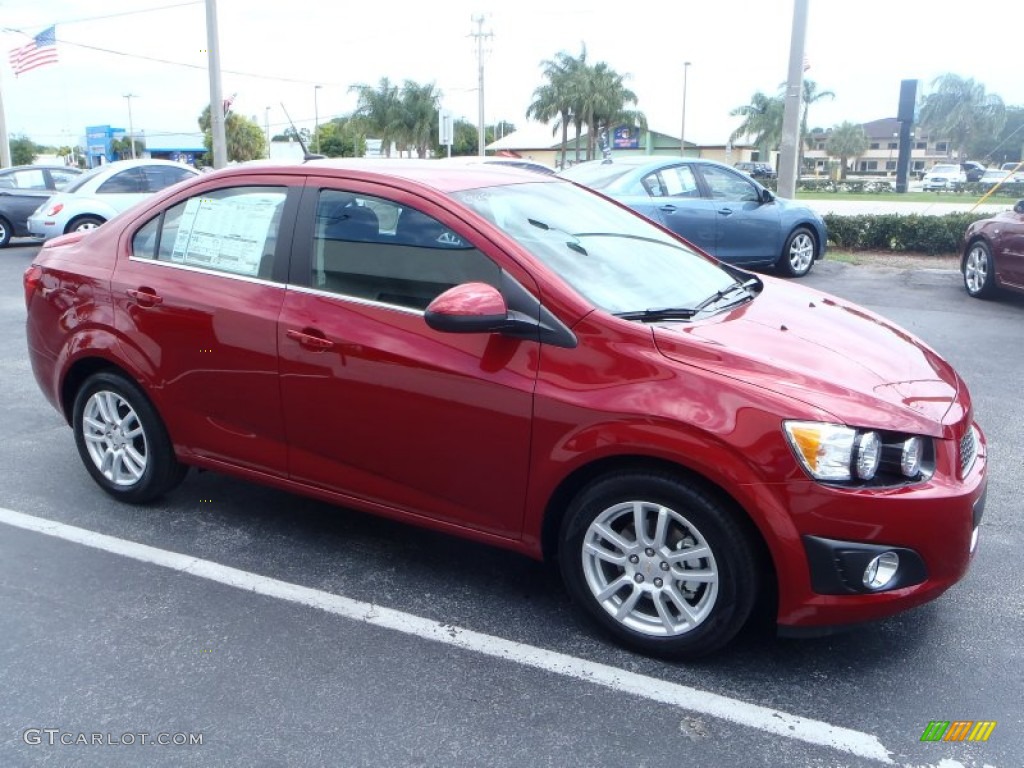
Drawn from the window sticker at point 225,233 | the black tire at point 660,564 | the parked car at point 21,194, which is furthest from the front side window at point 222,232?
the parked car at point 21,194

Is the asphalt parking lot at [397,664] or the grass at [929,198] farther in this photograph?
the grass at [929,198]

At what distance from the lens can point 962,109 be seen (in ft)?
193

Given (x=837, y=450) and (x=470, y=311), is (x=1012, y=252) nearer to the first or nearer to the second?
(x=837, y=450)

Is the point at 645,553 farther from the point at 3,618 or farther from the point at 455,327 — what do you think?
the point at 3,618

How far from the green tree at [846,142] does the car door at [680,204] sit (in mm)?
72686

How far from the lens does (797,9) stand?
A: 50.0 ft

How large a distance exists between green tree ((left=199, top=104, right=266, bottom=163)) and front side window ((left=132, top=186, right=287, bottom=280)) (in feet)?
221

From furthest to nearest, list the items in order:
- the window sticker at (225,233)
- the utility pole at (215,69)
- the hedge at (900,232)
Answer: the utility pole at (215,69) → the hedge at (900,232) → the window sticker at (225,233)

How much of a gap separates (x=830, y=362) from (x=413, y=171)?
1829mm

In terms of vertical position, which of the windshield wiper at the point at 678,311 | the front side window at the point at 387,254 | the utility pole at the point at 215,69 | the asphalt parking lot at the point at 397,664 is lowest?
the asphalt parking lot at the point at 397,664

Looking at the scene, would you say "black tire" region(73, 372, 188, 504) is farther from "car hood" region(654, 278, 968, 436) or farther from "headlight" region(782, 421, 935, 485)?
"headlight" region(782, 421, 935, 485)

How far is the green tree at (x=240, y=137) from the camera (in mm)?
69887

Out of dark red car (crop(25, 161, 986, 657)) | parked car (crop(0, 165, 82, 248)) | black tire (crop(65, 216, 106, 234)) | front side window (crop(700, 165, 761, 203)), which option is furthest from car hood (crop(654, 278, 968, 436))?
parked car (crop(0, 165, 82, 248))

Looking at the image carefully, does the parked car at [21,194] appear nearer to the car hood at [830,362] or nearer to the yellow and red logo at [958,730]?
the car hood at [830,362]
